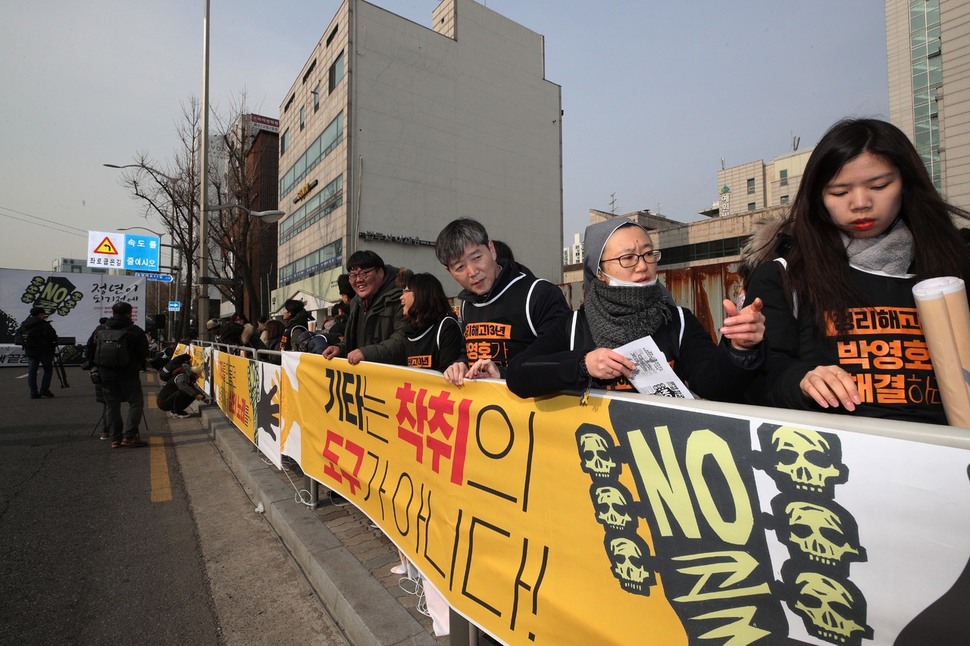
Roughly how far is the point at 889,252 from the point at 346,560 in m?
3.09

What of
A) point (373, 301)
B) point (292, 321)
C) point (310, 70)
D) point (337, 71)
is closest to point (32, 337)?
point (292, 321)

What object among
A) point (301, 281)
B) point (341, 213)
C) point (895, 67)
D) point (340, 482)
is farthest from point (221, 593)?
point (895, 67)

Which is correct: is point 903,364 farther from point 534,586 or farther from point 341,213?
point 341,213

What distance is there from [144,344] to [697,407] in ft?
25.2

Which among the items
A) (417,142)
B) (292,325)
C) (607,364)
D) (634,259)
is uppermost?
A: (417,142)

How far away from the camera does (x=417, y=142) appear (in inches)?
1076

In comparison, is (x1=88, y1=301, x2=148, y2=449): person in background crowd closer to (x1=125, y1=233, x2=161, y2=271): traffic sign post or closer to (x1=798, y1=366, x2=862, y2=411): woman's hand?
(x1=798, y1=366, x2=862, y2=411): woman's hand

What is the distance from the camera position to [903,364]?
4.23ft

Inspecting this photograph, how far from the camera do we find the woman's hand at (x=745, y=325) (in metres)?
1.26

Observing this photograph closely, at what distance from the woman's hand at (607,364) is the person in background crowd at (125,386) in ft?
22.9

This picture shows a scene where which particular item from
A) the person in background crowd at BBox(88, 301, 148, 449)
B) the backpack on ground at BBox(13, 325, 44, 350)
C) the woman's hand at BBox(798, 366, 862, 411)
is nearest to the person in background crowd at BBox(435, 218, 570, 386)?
the woman's hand at BBox(798, 366, 862, 411)

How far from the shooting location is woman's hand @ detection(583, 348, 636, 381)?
1470 millimetres

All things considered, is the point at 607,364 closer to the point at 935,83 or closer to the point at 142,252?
the point at 142,252

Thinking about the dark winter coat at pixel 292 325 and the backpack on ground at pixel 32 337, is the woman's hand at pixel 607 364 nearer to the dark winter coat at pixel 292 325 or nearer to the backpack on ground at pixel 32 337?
the dark winter coat at pixel 292 325
